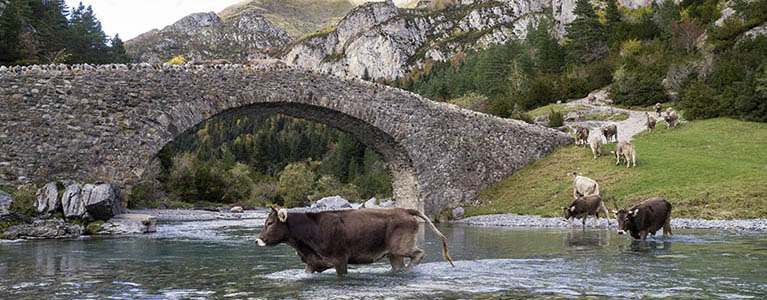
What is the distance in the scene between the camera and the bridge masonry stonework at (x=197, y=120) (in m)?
20.7

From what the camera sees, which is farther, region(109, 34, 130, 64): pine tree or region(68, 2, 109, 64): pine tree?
region(109, 34, 130, 64): pine tree

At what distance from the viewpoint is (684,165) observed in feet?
84.4

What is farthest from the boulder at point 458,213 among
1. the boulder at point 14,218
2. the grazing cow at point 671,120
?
the boulder at point 14,218

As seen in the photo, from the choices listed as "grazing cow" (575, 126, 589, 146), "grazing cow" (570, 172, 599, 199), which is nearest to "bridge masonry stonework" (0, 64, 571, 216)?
"grazing cow" (575, 126, 589, 146)

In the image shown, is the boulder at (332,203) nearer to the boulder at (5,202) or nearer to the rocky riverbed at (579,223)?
the rocky riverbed at (579,223)

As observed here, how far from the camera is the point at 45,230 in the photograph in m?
17.8

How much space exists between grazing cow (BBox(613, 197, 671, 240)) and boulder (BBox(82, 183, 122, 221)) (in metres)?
16.7

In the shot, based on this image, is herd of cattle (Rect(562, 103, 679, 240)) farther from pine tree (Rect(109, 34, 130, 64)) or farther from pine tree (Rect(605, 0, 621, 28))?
pine tree (Rect(605, 0, 621, 28))

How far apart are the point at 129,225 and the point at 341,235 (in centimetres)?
1437

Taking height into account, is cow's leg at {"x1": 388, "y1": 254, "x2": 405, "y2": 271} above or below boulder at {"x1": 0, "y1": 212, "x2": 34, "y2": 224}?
below

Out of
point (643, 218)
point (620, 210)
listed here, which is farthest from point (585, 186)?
point (643, 218)

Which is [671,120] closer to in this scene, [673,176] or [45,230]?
[673,176]

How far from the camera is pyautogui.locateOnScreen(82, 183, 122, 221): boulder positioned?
19453mm

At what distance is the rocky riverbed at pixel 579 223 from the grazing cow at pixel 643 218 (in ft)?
14.0
